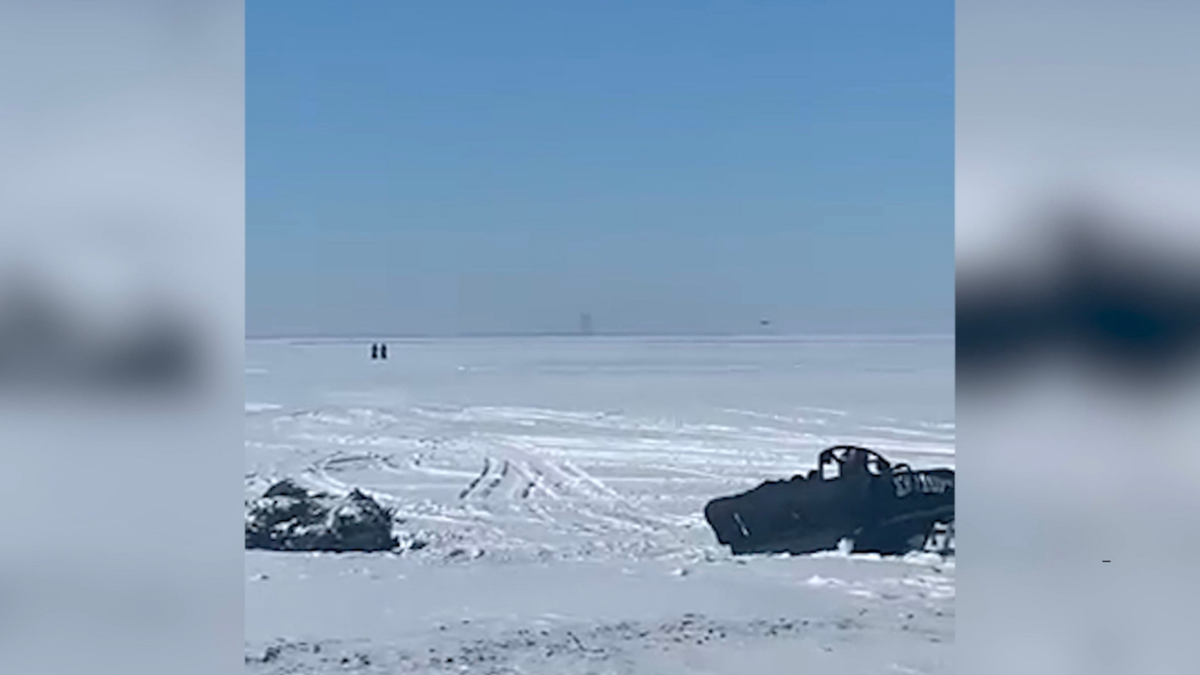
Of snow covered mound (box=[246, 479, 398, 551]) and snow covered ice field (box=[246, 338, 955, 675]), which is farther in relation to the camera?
snow covered mound (box=[246, 479, 398, 551])

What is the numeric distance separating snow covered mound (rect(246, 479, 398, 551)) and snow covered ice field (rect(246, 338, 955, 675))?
0.18 ft

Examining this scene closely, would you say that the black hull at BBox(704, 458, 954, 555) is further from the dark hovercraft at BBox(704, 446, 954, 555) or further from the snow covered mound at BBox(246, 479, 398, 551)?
the snow covered mound at BBox(246, 479, 398, 551)

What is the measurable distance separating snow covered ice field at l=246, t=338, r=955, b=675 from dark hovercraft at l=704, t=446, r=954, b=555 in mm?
54

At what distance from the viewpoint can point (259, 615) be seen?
72.9 inches

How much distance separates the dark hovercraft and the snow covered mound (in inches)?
35.0

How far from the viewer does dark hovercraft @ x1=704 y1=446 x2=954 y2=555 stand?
2.26 metres

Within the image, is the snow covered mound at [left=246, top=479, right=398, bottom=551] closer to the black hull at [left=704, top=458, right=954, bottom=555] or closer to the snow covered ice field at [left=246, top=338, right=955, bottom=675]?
the snow covered ice field at [left=246, top=338, right=955, bottom=675]

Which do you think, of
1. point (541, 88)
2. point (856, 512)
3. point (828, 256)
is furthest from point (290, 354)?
point (856, 512)

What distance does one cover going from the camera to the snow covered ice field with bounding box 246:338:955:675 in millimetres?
1777

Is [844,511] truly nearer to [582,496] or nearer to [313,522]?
[582,496]

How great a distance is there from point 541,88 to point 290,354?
0.81 m

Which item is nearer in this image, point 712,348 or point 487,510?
point 712,348

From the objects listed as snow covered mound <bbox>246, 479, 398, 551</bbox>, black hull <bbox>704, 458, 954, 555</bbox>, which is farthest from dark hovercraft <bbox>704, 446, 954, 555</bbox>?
snow covered mound <bbox>246, 479, 398, 551</bbox>

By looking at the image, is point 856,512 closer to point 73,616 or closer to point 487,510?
point 487,510
